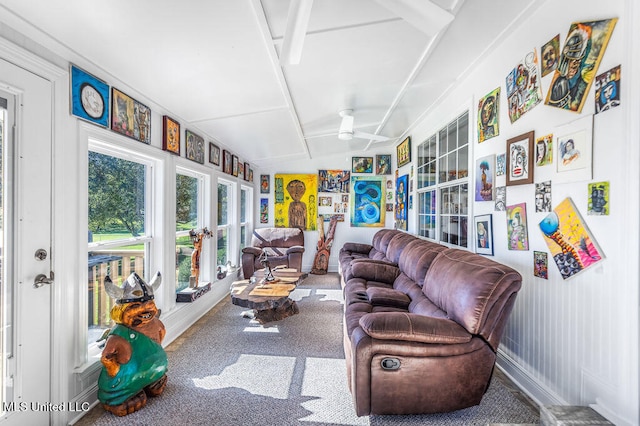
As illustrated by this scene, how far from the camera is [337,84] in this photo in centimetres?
260

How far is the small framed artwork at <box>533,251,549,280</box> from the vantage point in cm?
180

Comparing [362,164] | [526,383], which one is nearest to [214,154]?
[362,164]

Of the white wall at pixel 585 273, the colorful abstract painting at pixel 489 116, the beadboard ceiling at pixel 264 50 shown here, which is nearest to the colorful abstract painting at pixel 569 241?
the white wall at pixel 585 273

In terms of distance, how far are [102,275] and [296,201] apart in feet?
13.4

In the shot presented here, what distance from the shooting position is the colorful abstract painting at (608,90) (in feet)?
4.43

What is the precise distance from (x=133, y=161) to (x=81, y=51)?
944 mm

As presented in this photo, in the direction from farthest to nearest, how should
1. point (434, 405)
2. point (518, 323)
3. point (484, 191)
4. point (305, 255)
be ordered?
1. point (305, 255)
2. point (484, 191)
3. point (518, 323)
4. point (434, 405)

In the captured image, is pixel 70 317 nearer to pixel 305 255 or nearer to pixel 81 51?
pixel 81 51

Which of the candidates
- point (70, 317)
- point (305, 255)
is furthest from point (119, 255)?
point (305, 255)

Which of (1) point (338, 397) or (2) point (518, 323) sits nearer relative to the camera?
(1) point (338, 397)

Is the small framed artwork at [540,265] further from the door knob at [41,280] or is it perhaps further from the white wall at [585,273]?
the door knob at [41,280]

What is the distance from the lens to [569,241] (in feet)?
5.30

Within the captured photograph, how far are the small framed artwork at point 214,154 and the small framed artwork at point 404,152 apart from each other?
2955 millimetres

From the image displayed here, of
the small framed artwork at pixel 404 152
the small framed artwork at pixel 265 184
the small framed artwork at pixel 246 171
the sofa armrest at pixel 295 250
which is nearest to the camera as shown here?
the small framed artwork at pixel 404 152
